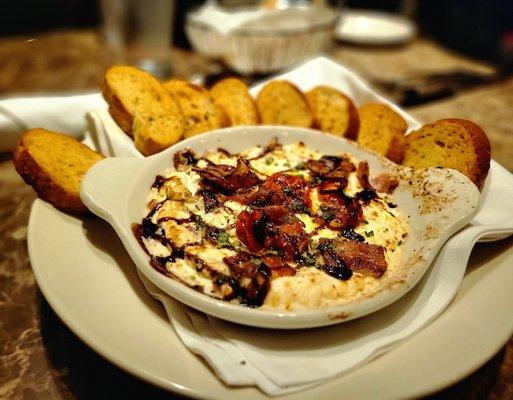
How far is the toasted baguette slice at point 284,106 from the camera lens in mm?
2277

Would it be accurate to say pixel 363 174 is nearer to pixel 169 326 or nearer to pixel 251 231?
pixel 251 231

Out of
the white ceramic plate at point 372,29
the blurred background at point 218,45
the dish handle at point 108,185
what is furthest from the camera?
the white ceramic plate at point 372,29

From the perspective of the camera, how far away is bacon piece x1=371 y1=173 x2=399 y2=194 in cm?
185

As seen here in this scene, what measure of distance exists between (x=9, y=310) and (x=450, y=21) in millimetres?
5822

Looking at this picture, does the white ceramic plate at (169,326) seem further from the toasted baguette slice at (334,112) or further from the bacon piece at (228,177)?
the toasted baguette slice at (334,112)

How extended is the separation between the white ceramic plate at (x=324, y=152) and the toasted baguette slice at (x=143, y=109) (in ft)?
0.41

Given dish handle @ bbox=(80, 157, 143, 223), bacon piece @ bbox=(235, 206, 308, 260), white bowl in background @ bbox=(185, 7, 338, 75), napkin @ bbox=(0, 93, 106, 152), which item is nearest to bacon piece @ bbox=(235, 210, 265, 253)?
bacon piece @ bbox=(235, 206, 308, 260)

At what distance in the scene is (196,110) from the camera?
7.22ft

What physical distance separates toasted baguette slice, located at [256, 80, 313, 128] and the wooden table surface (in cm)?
98

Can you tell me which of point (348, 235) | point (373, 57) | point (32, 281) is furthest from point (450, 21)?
point (32, 281)

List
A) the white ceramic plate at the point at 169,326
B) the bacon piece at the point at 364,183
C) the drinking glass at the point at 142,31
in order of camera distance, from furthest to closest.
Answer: the drinking glass at the point at 142,31 → the bacon piece at the point at 364,183 → the white ceramic plate at the point at 169,326

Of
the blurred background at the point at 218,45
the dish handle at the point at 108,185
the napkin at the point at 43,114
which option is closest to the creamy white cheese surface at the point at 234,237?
the dish handle at the point at 108,185

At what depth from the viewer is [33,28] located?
476 cm

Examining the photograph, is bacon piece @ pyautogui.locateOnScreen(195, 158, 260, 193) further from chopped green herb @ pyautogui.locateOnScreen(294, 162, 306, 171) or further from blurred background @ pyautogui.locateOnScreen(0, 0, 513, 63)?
blurred background @ pyautogui.locateOnScreen(0, 0, 513, 63)
